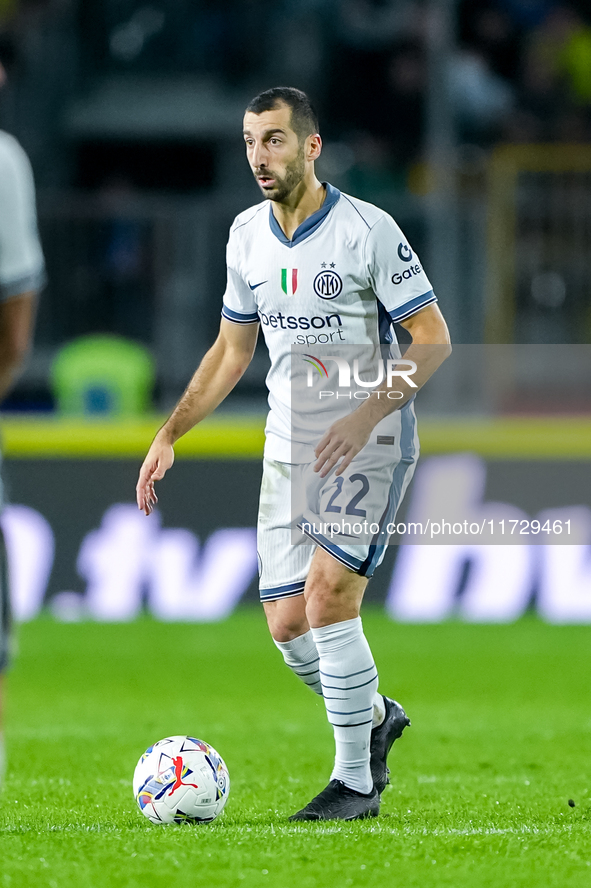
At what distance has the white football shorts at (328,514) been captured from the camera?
4551 millimetres

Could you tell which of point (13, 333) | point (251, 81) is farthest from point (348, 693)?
point (251, 81)

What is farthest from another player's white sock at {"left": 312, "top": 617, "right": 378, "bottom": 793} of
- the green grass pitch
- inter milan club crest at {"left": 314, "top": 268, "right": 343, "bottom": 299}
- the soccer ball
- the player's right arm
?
inter milan club crest at {"left": 314, "top": 268, "right": 343, "bottom": 299}

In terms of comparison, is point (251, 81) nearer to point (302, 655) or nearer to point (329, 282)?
point (329, 282)

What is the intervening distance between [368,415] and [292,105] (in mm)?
990

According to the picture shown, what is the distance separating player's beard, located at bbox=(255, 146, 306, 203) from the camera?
4.56 meters

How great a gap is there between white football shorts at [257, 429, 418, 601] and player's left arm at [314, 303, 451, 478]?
0.49 ft

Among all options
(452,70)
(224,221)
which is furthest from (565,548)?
(452,70)

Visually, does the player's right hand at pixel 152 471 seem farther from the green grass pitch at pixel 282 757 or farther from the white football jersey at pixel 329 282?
the green grass pitch at pixel 282 757

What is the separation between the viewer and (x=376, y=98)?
13383 millimetres

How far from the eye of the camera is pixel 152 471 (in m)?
4.73

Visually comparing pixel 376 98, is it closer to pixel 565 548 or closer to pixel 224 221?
pixel 224 221

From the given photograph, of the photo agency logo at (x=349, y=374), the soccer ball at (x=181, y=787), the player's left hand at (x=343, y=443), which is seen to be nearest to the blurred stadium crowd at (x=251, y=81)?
the photo agency logo at (x=349, y=374)

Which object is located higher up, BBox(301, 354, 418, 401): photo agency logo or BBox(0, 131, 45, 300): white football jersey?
BBox(0, 131, 45, 300): white football jersey

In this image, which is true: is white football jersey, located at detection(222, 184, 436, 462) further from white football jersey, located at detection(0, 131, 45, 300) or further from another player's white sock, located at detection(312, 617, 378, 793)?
white football jersey, located at detection(0, 131, 45, 300)
